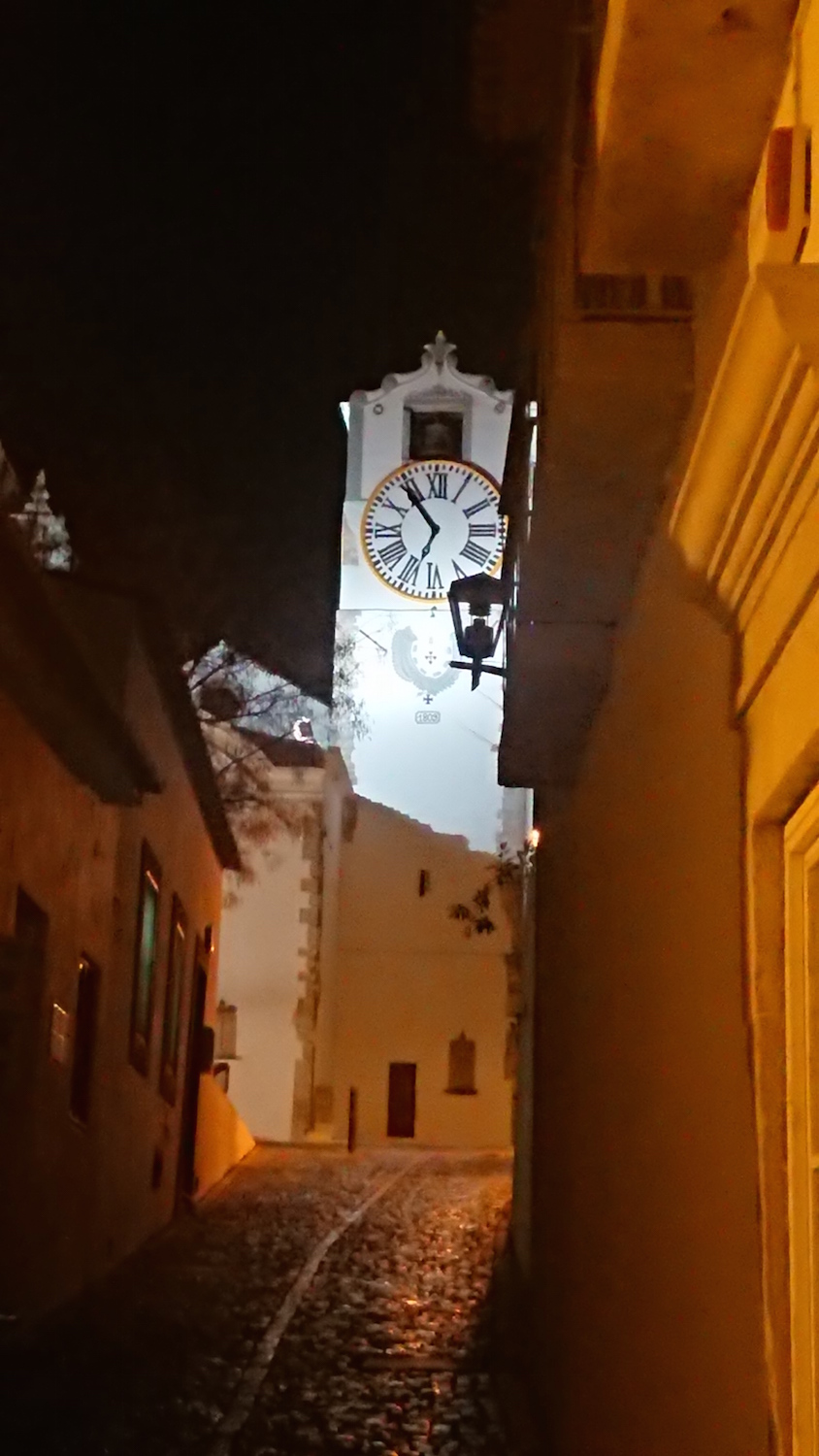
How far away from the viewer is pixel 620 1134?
18.3ft

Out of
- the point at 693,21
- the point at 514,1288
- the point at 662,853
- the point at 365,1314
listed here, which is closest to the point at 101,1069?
the point at 365,1314

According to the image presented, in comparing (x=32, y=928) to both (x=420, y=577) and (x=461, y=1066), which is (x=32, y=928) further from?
(x=420, y=577)

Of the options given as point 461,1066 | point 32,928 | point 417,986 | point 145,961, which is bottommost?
point 32,928

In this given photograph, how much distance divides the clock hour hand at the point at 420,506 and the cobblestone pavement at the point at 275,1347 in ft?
77.6

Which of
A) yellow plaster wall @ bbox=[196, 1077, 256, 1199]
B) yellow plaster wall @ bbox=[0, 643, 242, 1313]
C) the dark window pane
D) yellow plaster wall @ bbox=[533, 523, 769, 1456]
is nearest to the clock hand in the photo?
yellow plaster wall @ bbox=[196, 1077, 256, 1199]

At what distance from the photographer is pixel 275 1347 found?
1033 centimetres

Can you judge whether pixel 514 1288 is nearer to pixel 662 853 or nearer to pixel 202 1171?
pixel 202 1171

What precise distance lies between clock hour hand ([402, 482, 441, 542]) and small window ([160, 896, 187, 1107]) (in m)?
23.1

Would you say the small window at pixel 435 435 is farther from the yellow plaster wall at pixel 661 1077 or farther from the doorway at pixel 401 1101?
the yellow plaster wall at pixel 661 1077

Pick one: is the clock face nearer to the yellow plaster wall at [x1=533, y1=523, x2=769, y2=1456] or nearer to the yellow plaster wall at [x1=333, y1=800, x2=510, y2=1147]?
the yellow plaster wall at [x1=333, y1=800, x2=510, y2=1147]

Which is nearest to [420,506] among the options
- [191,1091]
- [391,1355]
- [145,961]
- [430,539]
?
[430,539]

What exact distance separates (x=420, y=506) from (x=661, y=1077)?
114ft

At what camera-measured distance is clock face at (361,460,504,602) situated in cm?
3828

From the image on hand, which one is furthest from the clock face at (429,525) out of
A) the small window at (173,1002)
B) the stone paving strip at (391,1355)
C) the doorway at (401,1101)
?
the stone paving strip at (391,1355)
